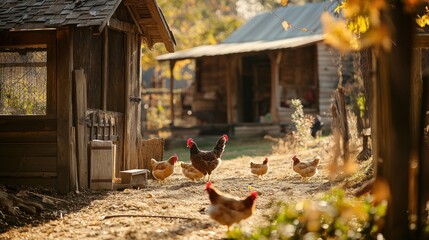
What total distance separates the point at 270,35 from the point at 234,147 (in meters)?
8.66

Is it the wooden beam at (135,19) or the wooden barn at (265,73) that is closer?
the wooden beam at (135,19)

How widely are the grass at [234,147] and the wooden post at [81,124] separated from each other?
9543 millimetres

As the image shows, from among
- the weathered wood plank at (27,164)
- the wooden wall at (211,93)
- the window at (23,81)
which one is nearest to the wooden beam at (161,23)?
the window at (23,81)

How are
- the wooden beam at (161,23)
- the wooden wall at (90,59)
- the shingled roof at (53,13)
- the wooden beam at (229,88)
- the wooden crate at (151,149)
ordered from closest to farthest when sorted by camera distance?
the shingled roof at (53,13), the wooden wall at (90,59), the wooden beam at (161,23), the wooden crate at (151,149), the wooden beam at (229,88)

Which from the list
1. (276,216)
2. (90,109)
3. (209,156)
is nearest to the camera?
(276,216)

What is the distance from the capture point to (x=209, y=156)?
599 inches

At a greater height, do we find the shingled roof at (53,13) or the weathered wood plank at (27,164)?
the shingled roof at (53,13)

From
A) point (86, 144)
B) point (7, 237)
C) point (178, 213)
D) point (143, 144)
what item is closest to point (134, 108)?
point (143, 144)

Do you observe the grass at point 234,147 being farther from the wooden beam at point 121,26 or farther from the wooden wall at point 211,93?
the wooden beam at point 121,26

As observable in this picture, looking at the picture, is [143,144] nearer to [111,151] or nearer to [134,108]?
[134,108]

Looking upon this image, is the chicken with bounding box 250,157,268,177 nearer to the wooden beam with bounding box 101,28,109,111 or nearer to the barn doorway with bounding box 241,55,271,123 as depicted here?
the wooden beam with bounding box 101,28,109,111

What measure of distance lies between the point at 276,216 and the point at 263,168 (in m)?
6.50

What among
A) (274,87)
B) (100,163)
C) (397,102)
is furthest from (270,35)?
(397,102)

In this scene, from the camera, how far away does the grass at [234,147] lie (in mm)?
24217
